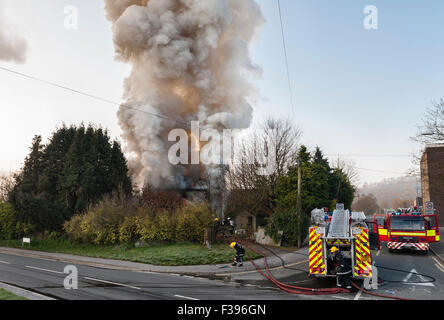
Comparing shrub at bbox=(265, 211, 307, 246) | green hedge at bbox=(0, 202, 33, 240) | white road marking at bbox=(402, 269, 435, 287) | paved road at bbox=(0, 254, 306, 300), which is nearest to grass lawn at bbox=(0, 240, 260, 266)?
paved road at bbox=(0, 254, 306, 300)

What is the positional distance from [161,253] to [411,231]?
1454cm

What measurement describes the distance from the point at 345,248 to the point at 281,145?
1793 centimetres

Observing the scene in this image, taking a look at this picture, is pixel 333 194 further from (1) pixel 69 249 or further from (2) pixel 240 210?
(1) pixel 69 249

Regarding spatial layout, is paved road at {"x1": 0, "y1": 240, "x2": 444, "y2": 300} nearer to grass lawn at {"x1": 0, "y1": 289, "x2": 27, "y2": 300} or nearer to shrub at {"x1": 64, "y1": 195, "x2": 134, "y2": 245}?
grass lawn at {"x1": 0, "y1": 289, "x2": 27, "y2": 300}

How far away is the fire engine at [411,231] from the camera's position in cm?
1800

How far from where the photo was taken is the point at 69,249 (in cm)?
2236

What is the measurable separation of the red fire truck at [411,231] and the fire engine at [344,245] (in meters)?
8.23

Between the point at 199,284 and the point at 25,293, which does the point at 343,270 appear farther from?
the point at 25,293

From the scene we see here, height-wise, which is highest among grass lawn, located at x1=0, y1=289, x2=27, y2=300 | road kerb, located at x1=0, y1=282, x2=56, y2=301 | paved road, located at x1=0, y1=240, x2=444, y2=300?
grass lawn, located at x1=0, y1=289, x2=27, y2=300

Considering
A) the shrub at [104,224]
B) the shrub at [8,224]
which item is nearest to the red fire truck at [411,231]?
the shrub at [104,224]

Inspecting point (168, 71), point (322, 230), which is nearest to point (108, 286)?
point (322, 230)

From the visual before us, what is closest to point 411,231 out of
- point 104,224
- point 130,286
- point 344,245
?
point 344,245

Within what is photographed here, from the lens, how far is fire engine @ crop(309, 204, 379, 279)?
10.4 metres

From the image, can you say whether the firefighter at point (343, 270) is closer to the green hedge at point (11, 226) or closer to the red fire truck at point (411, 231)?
the red fire truck at point (411, 231)
